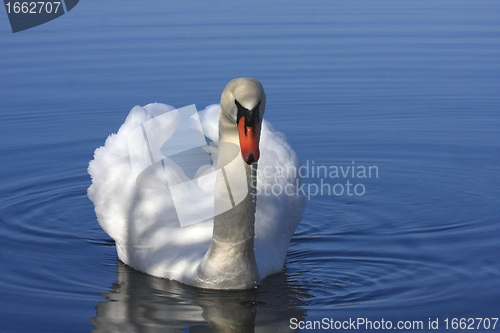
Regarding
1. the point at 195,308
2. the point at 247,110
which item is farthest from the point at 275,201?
the point at 247,110

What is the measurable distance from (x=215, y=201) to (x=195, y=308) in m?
0.84

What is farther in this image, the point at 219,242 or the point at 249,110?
the point at 219,242

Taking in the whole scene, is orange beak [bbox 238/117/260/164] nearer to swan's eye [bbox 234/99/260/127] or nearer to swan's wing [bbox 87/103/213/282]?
swan's eye [bbox 234/99/260/127]

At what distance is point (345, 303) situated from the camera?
5578 mm

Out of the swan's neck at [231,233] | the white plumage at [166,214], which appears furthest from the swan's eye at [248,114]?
the white plumage at [166,214]

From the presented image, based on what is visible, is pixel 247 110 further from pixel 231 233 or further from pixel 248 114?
pixel 231 233

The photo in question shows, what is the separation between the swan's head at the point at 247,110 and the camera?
4.93 meters

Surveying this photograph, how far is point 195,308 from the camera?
558 centimetres

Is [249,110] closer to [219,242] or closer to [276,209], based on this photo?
[219,242]

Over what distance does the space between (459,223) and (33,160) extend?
548 cm

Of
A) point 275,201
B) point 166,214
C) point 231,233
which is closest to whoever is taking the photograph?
point 231,233

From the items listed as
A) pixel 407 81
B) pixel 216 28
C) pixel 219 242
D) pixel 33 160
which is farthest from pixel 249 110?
pixel 216 28

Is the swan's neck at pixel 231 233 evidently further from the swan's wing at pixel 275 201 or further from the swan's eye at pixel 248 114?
the swan's eye at pixel 248 114

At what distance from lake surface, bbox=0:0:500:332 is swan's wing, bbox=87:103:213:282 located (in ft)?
0.55
